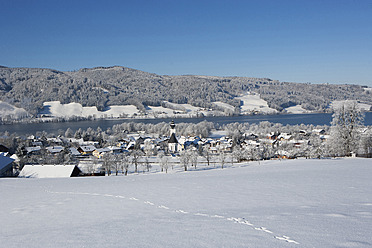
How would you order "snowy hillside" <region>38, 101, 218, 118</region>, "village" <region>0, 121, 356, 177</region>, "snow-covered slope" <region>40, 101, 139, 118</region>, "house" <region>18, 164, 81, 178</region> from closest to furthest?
"house" <region>18, 164, 81, 178</region>, "village" <region>0, 121, 356, 177</region>, "snow-covered slope" <region>40, 101, 139, 118</region>, "snowy hillside" <region>38, 101, 218, 118</region>

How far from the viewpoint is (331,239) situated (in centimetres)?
347

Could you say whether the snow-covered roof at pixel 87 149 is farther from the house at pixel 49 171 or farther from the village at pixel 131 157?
the house at pixel 49 171

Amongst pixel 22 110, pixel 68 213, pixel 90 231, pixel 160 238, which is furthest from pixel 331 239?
pixel 22 110

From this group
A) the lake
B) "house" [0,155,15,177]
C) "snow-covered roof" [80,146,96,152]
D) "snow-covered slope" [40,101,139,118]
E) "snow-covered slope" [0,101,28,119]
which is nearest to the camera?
"house" [0,155,15,177]

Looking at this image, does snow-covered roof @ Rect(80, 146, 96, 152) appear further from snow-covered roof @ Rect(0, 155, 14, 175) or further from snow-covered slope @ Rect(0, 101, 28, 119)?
snow-covered slope @ Rect(0, 101, 28, 119)

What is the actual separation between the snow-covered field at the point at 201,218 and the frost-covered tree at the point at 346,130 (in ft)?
48.7

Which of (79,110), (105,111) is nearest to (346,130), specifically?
(105,111)

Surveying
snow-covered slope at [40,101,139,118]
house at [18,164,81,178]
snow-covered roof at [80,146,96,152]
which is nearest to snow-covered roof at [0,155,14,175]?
house at [18,164,81,178]

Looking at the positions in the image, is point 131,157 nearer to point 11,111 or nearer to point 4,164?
point 4,164

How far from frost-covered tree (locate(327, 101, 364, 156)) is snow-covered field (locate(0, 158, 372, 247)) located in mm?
14832

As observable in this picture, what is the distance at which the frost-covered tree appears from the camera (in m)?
21.3

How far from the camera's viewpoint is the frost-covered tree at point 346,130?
840 inches

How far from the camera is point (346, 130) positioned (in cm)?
2156

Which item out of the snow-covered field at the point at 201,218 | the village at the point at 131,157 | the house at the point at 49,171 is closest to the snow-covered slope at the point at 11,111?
the village at the point at 131,157
